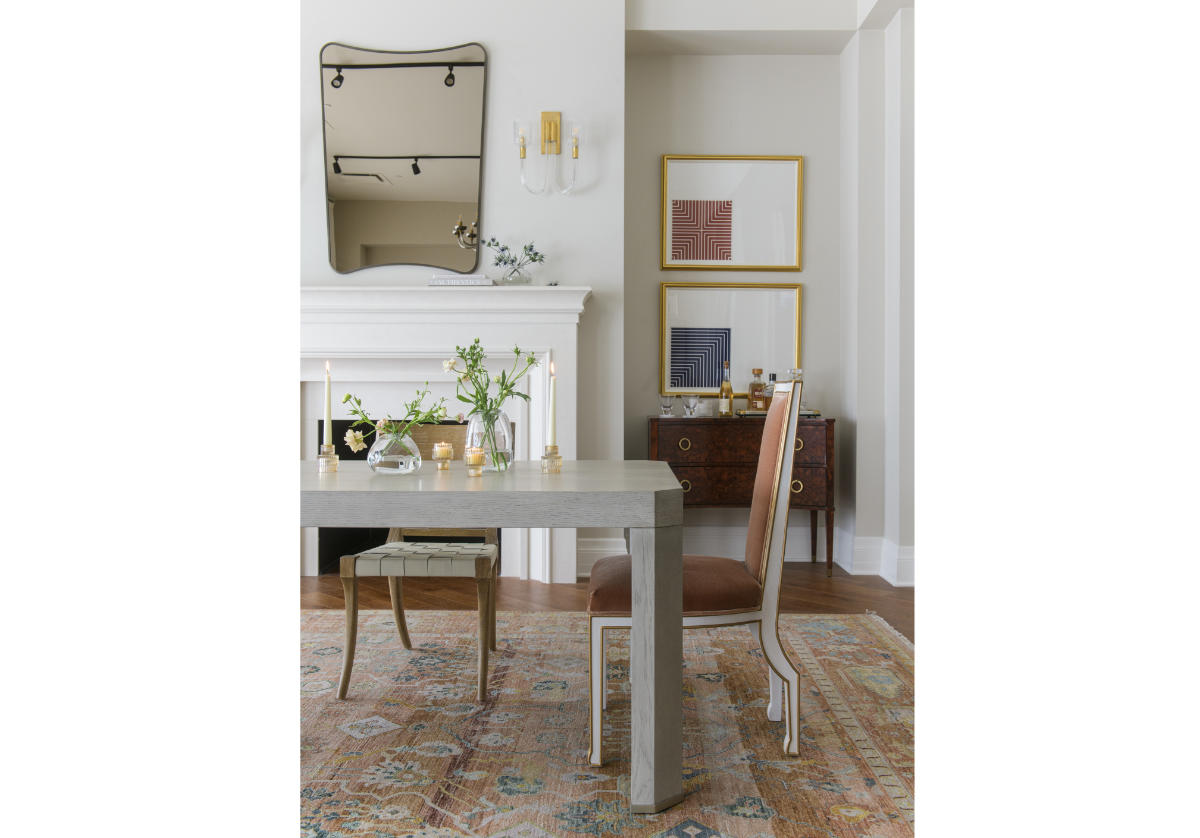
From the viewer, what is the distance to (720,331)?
4.57 m

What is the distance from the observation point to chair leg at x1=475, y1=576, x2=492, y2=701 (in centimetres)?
226

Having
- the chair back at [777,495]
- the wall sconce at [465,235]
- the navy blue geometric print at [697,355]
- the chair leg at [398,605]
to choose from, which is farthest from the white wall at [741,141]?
the chair back at [777,495]

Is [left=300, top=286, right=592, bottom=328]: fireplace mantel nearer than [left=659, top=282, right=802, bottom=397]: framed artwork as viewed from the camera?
Yes

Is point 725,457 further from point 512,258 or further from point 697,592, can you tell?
point 697,592

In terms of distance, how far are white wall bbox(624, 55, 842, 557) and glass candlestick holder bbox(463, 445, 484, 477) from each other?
2543 mm

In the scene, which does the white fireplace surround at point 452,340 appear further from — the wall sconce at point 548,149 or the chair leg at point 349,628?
the chair leg at point 349,628

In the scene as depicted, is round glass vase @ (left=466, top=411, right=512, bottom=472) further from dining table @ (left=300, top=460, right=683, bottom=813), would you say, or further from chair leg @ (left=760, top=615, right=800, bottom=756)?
chair leg @ (left=760, top=615, right=800, bottom=756)

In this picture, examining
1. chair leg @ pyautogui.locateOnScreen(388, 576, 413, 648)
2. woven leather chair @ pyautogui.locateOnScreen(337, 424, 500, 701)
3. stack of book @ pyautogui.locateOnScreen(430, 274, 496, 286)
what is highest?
stack of book @ pyautogui.locateOnScreen(430, 274, 496, 286)

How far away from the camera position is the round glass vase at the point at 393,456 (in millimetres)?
2086

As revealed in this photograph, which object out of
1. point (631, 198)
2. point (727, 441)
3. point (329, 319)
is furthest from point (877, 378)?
point (329, 319)

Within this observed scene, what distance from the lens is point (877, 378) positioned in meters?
4.20

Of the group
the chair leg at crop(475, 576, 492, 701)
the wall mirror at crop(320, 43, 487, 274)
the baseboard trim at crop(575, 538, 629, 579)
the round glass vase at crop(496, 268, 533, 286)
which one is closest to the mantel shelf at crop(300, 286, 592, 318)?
the round glass vase at crop(496, 268, 533, 286)

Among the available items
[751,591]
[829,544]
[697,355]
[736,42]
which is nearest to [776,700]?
[751,591]
